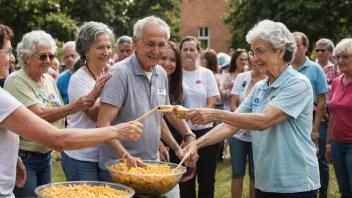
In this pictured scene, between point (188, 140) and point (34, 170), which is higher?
point (188, 140)

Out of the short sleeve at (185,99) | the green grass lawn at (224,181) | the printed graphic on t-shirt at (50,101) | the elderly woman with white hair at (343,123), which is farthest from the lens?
the green grass lawn at (224,181)

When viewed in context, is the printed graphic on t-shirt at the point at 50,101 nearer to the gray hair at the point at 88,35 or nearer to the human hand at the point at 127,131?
the gray hair at the point at 88,35

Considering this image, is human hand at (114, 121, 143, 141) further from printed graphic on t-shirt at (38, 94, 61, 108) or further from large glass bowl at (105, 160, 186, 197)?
printed graphic on t-shirt at (38, 94, 61, 108)

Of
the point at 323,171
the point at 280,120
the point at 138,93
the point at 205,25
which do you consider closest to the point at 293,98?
the point at 280,120

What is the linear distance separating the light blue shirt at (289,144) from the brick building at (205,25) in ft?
90.6

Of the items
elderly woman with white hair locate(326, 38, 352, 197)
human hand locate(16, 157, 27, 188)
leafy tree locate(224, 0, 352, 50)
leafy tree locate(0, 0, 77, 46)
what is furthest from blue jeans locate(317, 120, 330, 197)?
leafy tree locate(224, 0, 352, 50)

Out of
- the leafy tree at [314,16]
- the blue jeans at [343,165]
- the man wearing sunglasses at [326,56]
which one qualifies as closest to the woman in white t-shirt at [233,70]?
the man wearing sunglasses at [326,56]

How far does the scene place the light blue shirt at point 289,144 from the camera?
3.21 m

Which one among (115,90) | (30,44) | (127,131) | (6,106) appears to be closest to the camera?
(6,106)

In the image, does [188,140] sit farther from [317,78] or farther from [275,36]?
[317,78]

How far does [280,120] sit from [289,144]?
0.17 m

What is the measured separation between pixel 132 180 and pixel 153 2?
94.5ft

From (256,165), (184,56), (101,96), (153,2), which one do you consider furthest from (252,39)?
(153,2)

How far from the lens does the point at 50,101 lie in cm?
371
